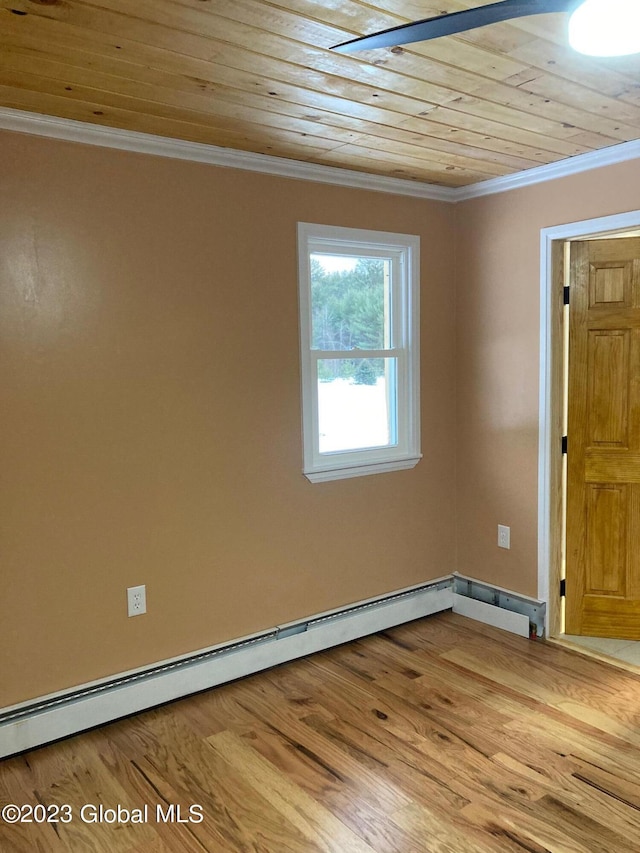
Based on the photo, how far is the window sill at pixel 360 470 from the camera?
11.1ft

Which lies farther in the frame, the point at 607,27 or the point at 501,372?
the point at 501,372

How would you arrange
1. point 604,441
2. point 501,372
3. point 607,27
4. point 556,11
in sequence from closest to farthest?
point 556,11
point 607,27
point 604,441
point 501,372

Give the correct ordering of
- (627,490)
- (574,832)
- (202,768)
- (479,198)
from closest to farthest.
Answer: (574,832), (202,768), (627,490), (479,198)

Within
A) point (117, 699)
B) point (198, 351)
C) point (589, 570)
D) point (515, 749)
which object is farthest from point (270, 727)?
point (589, 570)

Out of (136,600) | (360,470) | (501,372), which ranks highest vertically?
(501,372)

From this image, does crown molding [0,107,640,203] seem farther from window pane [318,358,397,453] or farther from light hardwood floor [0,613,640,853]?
light hardwood floor [0,613,640,853]

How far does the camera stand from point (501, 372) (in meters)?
3.72

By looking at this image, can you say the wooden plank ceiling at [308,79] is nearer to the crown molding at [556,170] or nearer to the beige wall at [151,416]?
the crown molding at [556,170]

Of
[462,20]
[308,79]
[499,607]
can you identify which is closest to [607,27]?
[462,20]

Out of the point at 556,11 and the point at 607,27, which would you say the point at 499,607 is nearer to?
the point at 607,27

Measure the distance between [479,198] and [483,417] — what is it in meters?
1.20

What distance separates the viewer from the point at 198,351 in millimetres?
2971

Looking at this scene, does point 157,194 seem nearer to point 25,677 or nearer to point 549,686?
point 25,677

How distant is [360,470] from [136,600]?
1308mm
